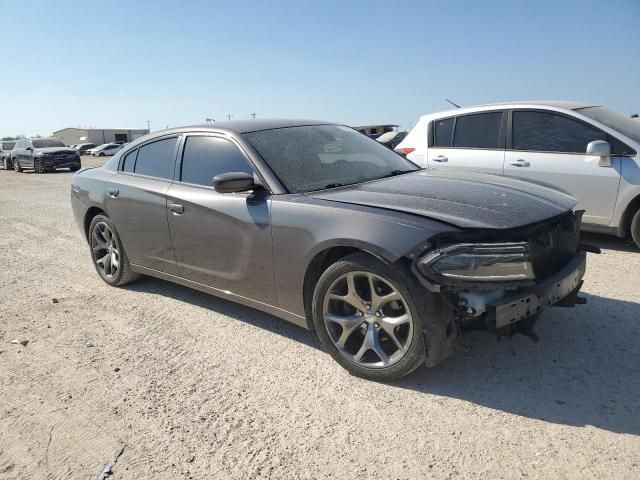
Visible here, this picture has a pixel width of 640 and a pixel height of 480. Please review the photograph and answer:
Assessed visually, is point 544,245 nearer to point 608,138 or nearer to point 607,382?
point 607,382

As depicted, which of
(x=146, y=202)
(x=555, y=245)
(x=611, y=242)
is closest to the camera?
(x=555, y=245)

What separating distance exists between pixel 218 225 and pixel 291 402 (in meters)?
1.45

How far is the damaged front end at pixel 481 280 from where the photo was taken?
8.79 ft

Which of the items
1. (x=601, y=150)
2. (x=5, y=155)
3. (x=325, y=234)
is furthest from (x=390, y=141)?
(x=5, y=155)

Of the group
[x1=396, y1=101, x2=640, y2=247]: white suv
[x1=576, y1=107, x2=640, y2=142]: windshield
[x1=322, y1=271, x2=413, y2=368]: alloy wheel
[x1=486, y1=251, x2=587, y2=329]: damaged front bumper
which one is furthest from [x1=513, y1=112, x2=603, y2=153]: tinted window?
[x1=322, y1=271, x2=413, y2=368]: alloy wheel

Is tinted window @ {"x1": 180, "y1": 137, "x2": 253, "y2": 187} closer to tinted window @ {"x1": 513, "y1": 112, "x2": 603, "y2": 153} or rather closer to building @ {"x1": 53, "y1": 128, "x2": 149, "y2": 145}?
tinted window @ {"x1": 513, "y1": 112, "x2": 603, "y2": 153}

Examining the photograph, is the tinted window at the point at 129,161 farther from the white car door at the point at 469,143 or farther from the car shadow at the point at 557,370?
the white car door at the point at 469,143

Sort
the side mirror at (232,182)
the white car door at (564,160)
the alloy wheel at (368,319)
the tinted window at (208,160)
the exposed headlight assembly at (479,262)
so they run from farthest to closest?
the white car door at (564,160) < the tinted window at (208,160) < the side mirror at (232,182) < the alloy wheel at (368,319) < the exposed headlight assembly at (479,262)

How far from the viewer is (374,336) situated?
3.06 m

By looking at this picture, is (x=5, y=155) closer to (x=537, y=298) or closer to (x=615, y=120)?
(x=615, y=120)

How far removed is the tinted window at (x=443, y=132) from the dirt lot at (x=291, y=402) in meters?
3.17

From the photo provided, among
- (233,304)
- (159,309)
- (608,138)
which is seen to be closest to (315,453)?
(233,304)

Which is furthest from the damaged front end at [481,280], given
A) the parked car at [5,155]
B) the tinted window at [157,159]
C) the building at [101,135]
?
the building at [101,135]

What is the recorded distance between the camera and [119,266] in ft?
16.6
